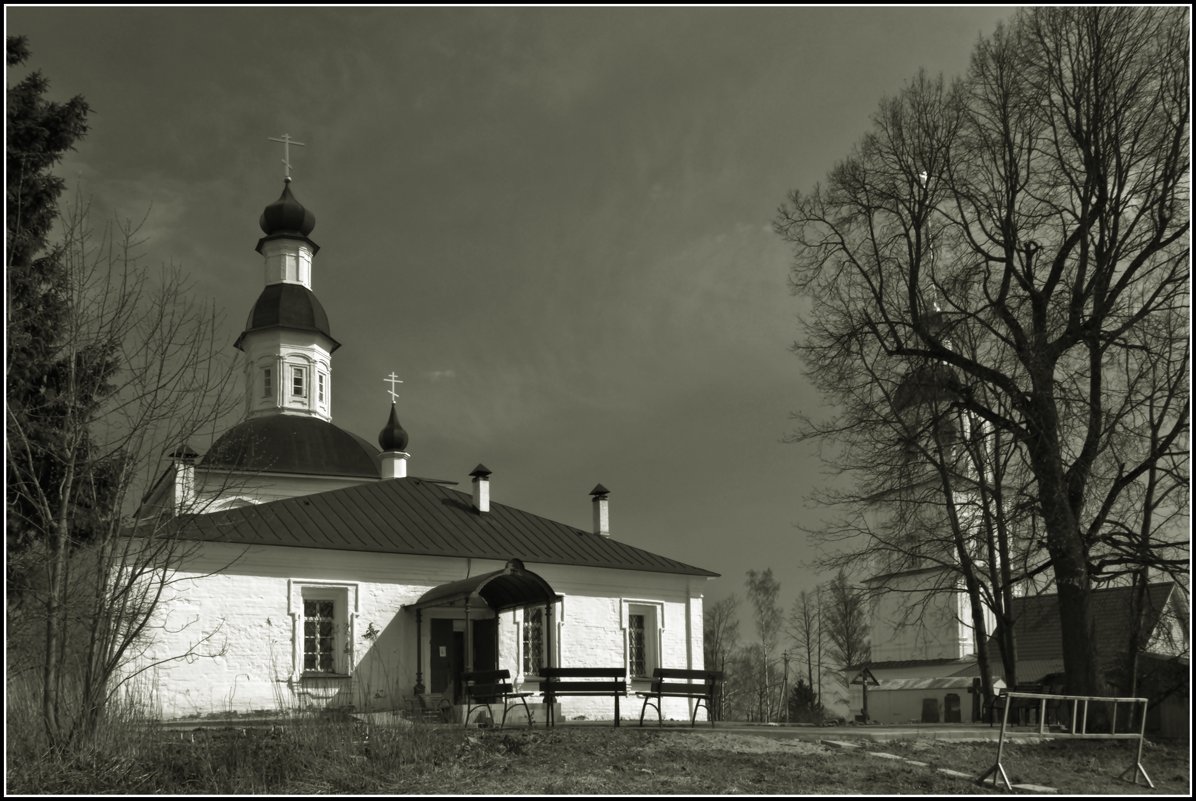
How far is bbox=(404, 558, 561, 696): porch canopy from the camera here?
74.0 ft

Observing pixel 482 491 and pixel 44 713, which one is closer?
pixel 44 713

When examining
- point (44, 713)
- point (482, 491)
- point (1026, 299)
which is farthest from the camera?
point (482, 491)

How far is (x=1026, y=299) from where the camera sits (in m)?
19.1

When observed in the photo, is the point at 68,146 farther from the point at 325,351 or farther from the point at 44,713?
the point at 325,351

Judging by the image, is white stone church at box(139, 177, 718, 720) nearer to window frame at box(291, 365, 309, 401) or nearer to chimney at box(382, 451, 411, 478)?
chimney at box(382, 451, 411, 478)

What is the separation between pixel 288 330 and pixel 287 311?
2.20 feet

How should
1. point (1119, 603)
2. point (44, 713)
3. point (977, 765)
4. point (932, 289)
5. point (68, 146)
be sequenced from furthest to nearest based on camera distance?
1. point (1119, 603)
2. point (932, 289)
3. point (68, 146)
4. point (977, 765)
5. point (44, 713)

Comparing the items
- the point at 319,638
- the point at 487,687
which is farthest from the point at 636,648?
the point at 487,687

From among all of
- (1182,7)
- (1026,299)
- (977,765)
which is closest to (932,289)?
(1026,299)

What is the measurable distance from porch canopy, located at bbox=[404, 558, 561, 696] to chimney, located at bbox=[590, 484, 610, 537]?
476cm

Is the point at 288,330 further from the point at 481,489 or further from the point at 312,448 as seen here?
the point at 481,489

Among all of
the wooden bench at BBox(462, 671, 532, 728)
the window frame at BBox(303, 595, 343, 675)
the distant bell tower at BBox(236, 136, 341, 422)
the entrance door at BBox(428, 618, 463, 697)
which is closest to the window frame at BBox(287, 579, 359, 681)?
the window frame at BBox(303, 595, 343, 675)

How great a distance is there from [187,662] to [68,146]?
968 cm

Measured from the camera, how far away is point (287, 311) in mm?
38312
